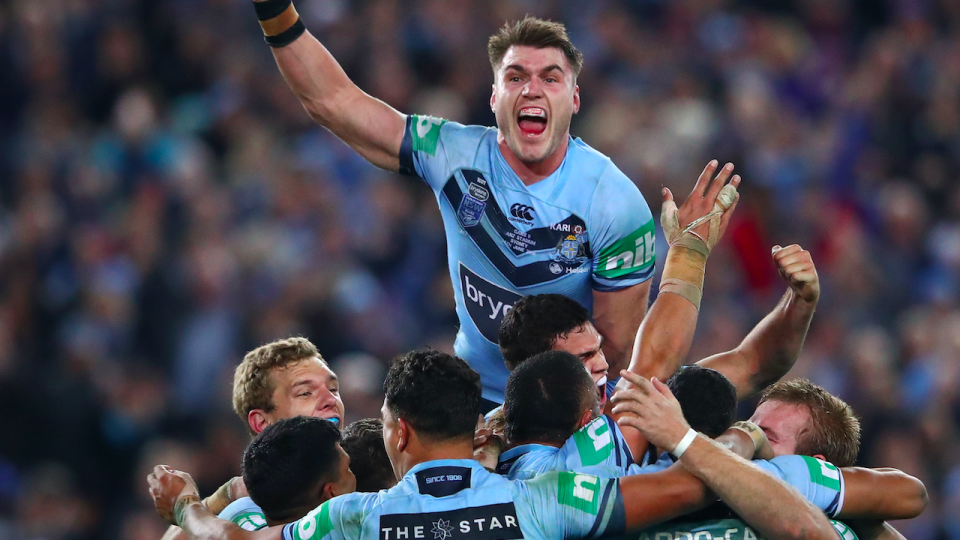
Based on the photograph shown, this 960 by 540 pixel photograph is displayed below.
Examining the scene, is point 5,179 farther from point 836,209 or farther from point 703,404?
point 703,404

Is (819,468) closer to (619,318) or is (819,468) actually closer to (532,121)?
(619,318)

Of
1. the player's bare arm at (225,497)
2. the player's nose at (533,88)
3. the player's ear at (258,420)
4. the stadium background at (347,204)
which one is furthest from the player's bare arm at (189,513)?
the stadium background at (347,204)

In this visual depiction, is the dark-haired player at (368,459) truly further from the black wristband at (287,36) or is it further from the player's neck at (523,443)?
the black wristband at (287,36)

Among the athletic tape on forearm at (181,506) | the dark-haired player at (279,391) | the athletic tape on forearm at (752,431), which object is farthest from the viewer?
the dark-haired player at (279,391)

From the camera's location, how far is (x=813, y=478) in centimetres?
408

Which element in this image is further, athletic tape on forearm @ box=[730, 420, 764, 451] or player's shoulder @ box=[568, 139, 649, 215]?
player's shoulder @ box=[568, 139, 649, 215]

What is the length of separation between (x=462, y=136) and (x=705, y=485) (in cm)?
176

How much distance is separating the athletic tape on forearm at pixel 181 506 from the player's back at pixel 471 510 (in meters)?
0.65

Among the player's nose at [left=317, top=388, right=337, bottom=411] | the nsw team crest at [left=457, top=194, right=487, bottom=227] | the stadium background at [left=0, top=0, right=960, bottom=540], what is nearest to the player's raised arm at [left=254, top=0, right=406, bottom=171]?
the nsw team crest at [left=457, top=194, right=487, bottom=227]

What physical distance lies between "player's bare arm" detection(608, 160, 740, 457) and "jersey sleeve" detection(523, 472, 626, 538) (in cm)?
80

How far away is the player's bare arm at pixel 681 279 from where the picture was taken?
15.0ft

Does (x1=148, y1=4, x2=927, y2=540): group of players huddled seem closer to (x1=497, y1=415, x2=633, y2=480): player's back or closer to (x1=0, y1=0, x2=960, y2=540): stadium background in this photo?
(x1=497, y1=415, x2=633, y2=480): player's back

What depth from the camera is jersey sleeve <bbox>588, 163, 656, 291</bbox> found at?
4.80m

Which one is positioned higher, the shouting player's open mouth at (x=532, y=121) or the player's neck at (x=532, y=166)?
the shouting player's open mouth at (x=532, y=121)
